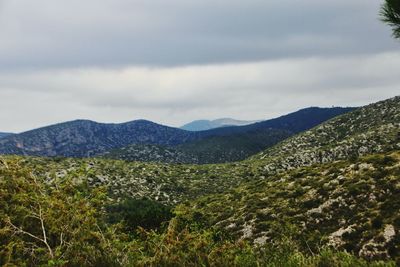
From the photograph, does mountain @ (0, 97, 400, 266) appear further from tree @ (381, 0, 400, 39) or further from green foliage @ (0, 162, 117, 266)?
tree @ (381, 0, 400, 39)

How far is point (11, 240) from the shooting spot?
34.6 feet

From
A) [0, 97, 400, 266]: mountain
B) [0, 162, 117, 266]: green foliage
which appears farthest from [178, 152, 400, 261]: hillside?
[0, 162, 117, 266]: green foliage

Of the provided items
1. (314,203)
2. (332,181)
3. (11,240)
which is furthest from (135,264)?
(332,181)

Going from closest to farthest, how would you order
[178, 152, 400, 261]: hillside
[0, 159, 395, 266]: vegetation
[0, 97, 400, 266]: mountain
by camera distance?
[0, 159, 395, 266]: vegetation < [0, 97, 400, 266]: mountain < [178, 152, 400, 261]: hillside

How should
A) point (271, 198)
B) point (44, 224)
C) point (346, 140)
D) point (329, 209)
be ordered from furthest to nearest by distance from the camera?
1. point (346, 140)
2. point (271, 198)
3. point (329, 209)
4. point (44, 224)

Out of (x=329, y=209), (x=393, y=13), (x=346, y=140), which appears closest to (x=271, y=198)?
(x=329, y=209)

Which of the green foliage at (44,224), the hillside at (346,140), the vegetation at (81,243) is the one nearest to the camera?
the vegetation at (81,243)

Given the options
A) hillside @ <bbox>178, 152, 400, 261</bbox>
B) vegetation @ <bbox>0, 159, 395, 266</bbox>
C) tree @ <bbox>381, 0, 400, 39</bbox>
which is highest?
tree @ <bbox>381, 0, 400, 39</bbox>

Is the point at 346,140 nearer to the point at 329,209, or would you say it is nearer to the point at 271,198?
the point at 271,198

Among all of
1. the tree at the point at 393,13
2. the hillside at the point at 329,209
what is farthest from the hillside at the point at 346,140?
the tree at the point at 393,13

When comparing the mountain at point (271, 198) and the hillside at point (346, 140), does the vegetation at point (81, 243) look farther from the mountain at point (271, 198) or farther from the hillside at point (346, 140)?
the hillside at point (346, 140)

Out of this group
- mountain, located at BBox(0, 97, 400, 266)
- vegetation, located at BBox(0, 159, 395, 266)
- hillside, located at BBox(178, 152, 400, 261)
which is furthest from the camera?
hillside, located at BBox(178, 152, 400, 261)

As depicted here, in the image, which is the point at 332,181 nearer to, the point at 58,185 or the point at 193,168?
the point at 58,185

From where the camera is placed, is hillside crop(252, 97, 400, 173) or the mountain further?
hillside crop(252, 97, 400, 173)
